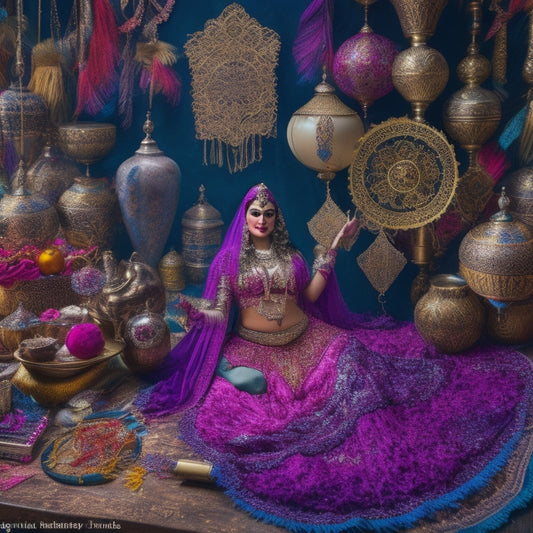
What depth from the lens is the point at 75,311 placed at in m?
4.02

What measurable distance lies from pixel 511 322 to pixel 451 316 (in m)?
0.35

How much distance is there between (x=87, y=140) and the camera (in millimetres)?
4676

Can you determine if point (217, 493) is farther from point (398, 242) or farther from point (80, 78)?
point (80, 78)

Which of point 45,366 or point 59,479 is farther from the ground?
point 45,366

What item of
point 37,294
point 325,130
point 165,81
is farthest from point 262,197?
point 37,294

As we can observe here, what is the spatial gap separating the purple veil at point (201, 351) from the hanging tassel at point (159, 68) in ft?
3.88

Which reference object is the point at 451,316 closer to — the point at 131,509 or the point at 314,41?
the point at 314,41

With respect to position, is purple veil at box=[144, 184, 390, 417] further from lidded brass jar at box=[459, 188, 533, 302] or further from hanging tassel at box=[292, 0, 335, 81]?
hanging tassel at box=[292, 0, 335, 81]

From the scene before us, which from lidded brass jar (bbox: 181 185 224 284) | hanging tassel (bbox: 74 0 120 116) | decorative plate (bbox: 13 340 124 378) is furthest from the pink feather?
decorative plate (bbox: 13 340 124 378)

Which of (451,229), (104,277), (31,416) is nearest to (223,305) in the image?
(104,277)

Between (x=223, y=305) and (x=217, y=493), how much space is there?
1.02 meters

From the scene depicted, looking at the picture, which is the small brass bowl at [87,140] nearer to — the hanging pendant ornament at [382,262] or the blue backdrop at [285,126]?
the blue backdrop at [285,126]

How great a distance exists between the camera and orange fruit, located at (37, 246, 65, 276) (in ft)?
14.2

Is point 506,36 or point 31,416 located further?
point 506,36
